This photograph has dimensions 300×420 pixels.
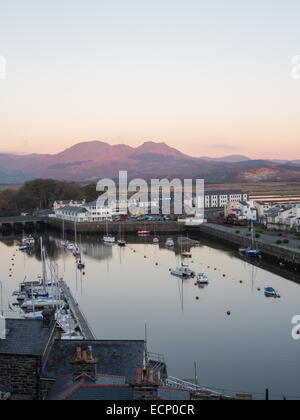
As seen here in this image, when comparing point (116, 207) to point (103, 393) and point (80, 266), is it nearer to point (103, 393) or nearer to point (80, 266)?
point (80, 266)

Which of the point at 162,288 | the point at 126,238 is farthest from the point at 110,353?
the point at 126,238

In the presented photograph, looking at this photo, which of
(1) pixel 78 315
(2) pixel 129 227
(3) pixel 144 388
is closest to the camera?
(3) pixel 144 388

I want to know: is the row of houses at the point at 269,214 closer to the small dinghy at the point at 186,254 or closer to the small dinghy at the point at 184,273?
the small dinghy at the point at 186,254

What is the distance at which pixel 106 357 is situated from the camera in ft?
27.2

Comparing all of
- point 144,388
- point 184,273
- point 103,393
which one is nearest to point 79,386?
point 103,393

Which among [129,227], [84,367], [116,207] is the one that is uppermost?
[116,207]

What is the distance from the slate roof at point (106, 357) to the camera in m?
7.93

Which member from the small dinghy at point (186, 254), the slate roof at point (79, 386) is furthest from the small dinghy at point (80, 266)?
the slate roof at point (79, 386)

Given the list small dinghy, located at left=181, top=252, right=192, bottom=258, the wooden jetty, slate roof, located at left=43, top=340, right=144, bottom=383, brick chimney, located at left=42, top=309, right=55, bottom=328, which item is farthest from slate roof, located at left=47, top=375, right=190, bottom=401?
small dinghy, located at left=181, top=252, right=192, bottom=258

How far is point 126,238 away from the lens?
43406mm

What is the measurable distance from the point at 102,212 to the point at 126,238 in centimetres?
947

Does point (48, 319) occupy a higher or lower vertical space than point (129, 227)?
higher

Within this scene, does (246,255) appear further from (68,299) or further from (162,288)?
(68,299)

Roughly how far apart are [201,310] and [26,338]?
11.2 meters
